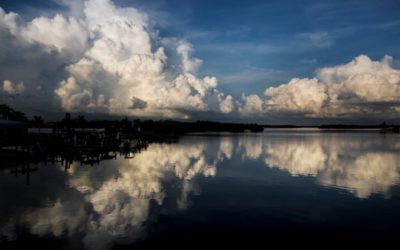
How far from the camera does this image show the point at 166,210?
73.4 feet

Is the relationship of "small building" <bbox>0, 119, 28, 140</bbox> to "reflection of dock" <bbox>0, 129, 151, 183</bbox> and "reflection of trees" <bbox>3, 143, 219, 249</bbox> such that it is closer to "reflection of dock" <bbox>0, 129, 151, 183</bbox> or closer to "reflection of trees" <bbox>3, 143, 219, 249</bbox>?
"reflection of dock" <bbox>0, 129, 151, 183</bbox>

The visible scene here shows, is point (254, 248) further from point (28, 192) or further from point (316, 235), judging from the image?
point (28, 192)

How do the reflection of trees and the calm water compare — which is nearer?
the calm water

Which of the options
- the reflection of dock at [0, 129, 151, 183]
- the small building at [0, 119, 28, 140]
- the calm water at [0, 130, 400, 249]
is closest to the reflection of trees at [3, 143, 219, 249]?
the calm water at [0, 130, 400, 249]

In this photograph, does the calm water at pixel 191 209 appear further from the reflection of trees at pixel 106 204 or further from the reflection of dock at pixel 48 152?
the reflection of dock at pixel 48 152

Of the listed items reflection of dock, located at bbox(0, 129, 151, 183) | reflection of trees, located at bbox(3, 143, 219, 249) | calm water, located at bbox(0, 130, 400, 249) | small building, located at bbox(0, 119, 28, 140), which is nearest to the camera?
calm water, located at bbox(0, 130, 400, 249)

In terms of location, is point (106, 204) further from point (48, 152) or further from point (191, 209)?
point (48, 152)

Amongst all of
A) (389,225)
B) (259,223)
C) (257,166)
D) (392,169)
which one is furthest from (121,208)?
(392,169)

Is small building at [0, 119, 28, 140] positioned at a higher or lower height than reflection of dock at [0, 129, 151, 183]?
higher

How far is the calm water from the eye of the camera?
56.5 ft

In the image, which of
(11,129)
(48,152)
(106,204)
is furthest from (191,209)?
(11,129)

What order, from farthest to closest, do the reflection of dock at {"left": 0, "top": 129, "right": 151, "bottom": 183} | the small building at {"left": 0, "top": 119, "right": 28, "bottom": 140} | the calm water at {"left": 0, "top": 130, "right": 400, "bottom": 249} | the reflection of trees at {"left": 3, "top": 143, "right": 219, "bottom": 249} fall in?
the small building at {"left": 0, "top": 119, "right": 28, "bottom": 140}
the reflection of dock at {"left": 0, "top": 129, "right": 151, "bottom": 183}
the reflection of trees at {"left": 3, "top": 143, "right": 219, "bottom": 249}
the calm water at {"left": 0, "top": 130, "right": 400, "bottom": 249}

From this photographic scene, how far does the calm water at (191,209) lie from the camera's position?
17234 mm

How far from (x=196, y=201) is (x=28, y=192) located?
44.2 ft
